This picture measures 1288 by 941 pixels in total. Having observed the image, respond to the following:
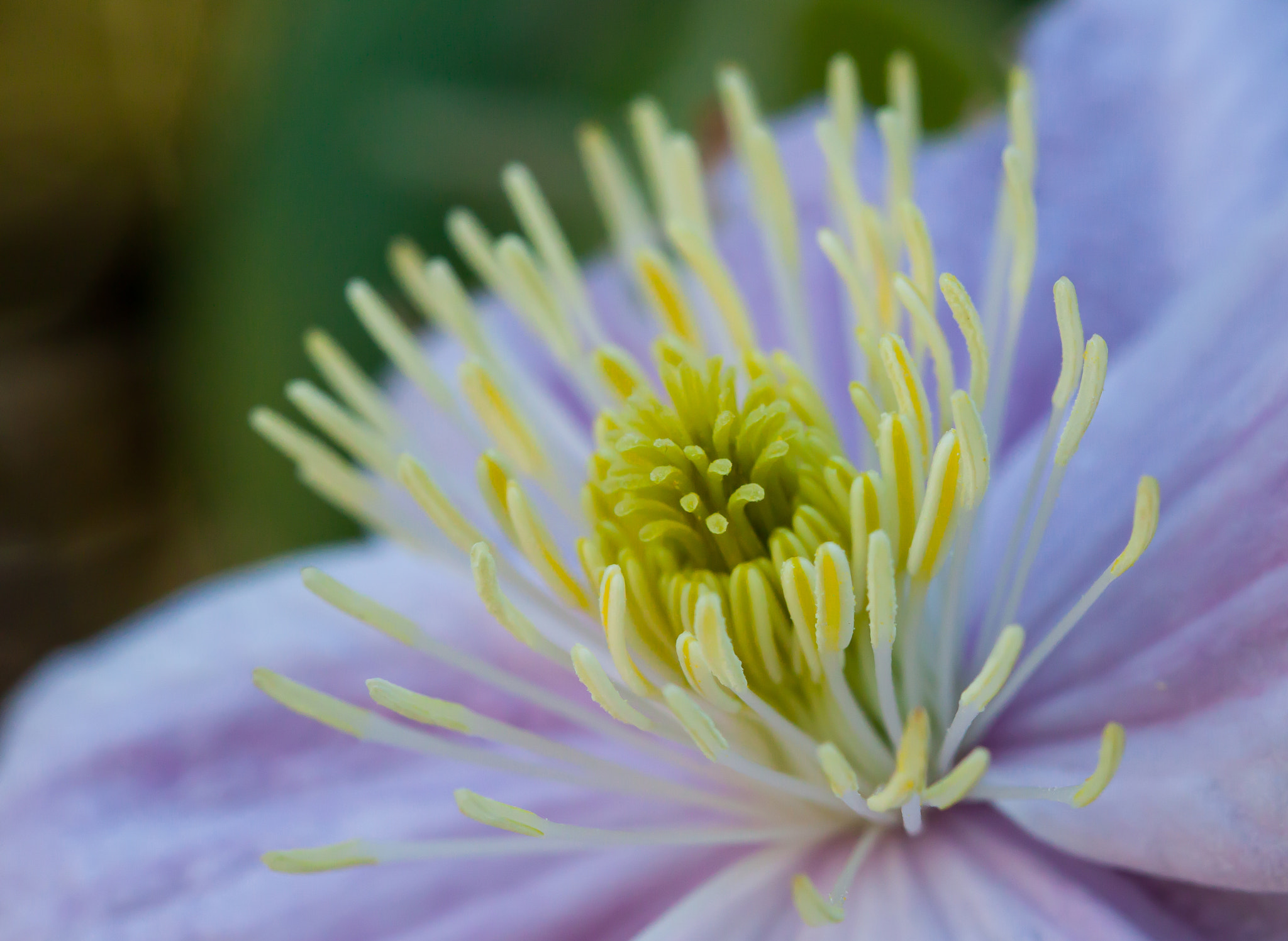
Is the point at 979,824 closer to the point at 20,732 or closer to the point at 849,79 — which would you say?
the point at 849,79

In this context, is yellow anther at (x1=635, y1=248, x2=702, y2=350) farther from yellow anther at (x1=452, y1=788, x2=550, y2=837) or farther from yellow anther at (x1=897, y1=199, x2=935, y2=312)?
yellow anther at (x1=452, y1=788, x2=550, y2=837)

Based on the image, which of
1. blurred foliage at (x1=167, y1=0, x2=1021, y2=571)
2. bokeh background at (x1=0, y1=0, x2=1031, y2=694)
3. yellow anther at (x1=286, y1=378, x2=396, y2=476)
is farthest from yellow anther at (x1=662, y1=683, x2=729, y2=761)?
blurred foliage at (x1=167, y1=0, x2=1021, y2=571)

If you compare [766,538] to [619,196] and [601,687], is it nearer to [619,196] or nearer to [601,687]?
[601,687]

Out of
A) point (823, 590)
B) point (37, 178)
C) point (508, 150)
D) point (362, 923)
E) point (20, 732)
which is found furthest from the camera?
point (37, 178)

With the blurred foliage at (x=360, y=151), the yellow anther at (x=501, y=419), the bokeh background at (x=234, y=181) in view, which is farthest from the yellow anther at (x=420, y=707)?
the blurred foliage at (x=360, y=151)

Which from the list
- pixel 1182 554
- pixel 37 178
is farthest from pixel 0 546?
pixel 1182 554

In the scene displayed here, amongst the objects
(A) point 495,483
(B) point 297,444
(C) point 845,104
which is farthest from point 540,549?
(C) point 845,104
